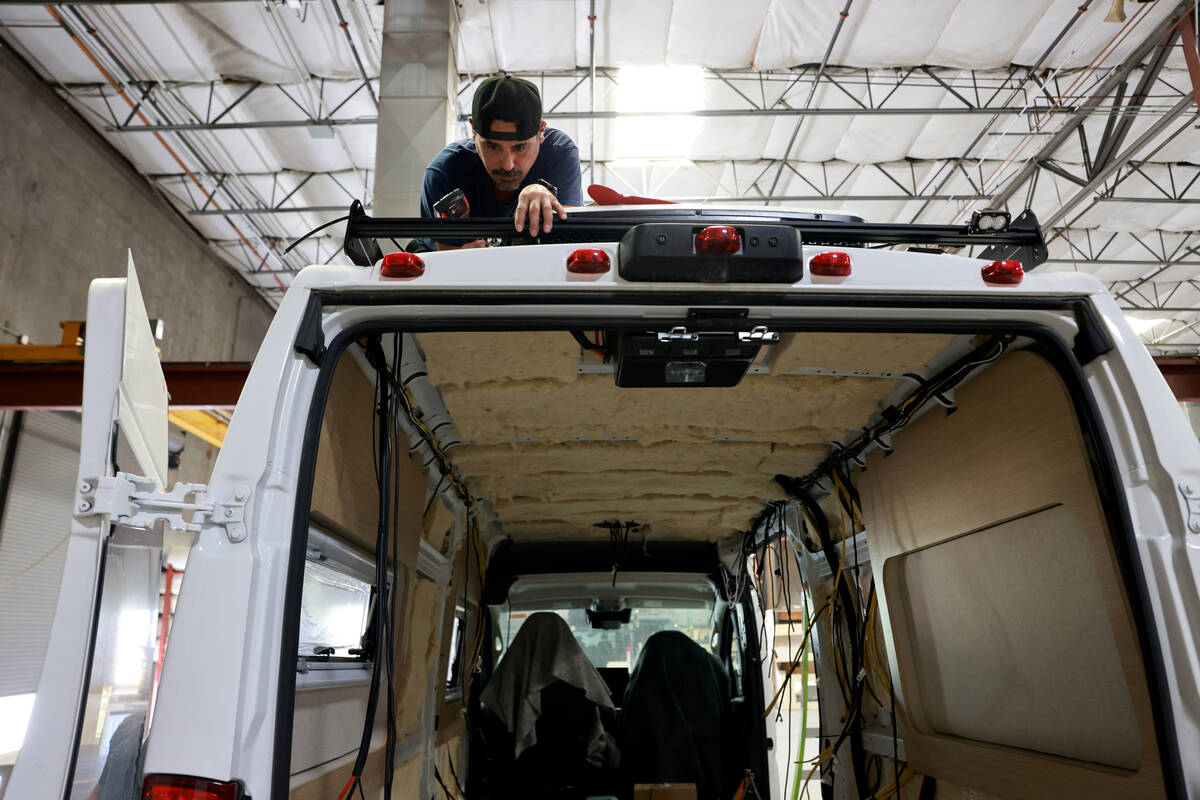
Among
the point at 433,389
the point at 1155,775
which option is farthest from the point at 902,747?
the point at 433,389

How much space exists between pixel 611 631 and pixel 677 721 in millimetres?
822

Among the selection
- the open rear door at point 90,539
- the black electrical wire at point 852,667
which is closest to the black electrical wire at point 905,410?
the black electrical wire at point 852,667

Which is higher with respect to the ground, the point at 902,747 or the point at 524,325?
the point at 524,325

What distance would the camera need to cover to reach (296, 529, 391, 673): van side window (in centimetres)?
241

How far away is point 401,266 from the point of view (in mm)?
1789

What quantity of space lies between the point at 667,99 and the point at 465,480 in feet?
26.8

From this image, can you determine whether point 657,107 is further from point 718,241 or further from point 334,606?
point 718,241

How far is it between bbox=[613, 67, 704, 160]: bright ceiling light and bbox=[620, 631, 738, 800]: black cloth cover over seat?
7536 mm

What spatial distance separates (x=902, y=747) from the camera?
359 cm

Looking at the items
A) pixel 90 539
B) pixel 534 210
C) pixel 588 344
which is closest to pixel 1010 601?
pixel 588 344

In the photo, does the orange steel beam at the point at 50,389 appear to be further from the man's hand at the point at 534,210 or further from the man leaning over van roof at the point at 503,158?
the man's hand at the point at 534,210

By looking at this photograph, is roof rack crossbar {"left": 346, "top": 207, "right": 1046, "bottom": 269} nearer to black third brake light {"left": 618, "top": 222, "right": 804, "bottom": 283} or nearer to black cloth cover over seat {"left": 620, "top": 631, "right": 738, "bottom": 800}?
black third brake light {"left": 618, "top": 222, "right": 804, "bottom": 283}

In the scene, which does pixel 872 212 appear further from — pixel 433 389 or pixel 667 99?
pixel 433 389

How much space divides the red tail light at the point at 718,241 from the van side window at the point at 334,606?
1.30 metres
